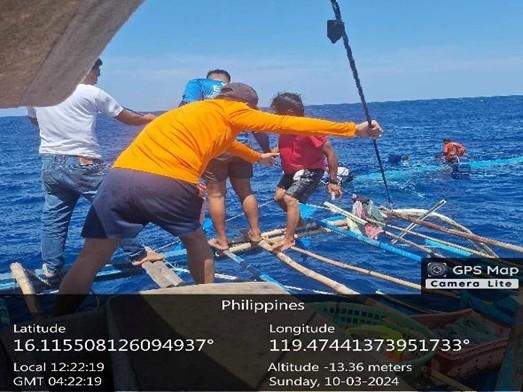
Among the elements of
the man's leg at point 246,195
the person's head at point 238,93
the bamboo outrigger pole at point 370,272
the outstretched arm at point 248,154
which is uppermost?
the person's head at point 238,93

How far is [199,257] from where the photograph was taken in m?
4.04

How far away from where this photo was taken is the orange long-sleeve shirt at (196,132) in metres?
3.69

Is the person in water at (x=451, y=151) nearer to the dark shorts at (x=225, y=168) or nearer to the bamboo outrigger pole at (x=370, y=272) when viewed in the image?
the bamboo outrigger pole at (x=370, y=272)

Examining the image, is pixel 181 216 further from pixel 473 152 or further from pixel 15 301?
pixel 473 152

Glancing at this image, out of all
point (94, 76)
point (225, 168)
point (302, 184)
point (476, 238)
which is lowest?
point (476, 238)

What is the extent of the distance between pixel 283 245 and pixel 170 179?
3.31m

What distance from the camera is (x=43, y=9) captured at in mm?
1236

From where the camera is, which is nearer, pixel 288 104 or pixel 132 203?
pixel 132 203

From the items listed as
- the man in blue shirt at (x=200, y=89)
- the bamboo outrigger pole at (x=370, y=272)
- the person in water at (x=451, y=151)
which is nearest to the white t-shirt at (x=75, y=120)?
the man in blue shirt at (x=200, y=89)

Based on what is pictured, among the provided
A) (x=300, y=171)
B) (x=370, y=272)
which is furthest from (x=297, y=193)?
(x=370, y=272)

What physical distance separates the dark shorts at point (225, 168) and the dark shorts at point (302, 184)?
869 millimetres

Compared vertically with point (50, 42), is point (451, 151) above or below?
below

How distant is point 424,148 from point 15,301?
34566mm
